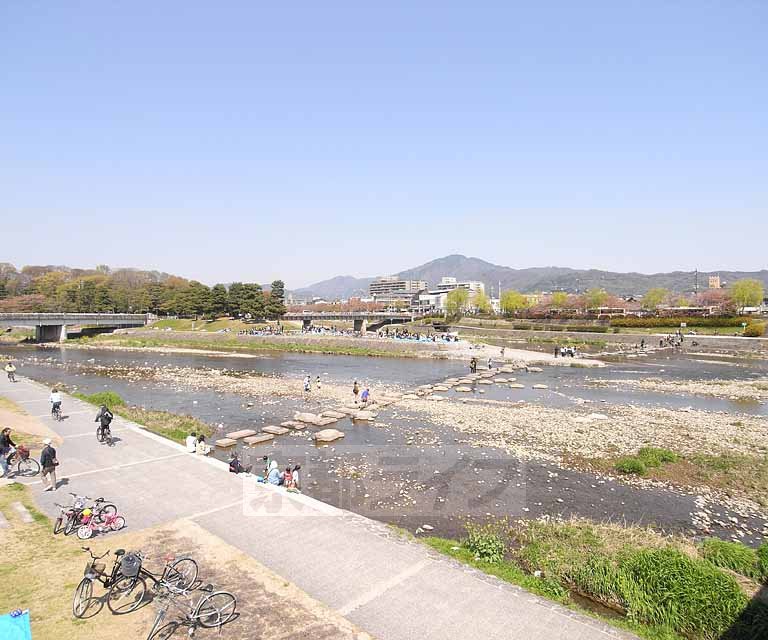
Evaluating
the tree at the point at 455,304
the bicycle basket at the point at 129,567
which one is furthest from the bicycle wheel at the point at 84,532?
the tree at the point at 455,304

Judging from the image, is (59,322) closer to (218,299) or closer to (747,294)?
(218,299)

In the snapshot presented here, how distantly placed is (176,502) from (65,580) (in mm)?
3830

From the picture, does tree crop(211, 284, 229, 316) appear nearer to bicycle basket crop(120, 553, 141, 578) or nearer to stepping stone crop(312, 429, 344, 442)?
stepping stone crop(312, 429, 344, 442)

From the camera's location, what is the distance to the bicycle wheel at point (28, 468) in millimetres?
15633

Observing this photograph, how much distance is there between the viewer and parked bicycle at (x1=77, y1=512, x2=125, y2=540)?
11205 millimetres

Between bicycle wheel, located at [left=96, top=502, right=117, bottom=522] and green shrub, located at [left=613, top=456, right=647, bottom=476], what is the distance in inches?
698

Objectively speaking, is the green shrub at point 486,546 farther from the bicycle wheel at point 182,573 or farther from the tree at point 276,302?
the tree at point 276,302

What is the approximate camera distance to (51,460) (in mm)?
13992

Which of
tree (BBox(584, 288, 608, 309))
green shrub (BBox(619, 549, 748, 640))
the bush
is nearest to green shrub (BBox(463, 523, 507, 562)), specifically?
green shrub (BBox(619, 549, 748, 640))

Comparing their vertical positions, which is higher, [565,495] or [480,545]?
[480,545]

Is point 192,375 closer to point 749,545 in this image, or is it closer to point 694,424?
point 694,424

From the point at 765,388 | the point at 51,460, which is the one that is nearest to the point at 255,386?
the point at 51,460

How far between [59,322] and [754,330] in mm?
111730

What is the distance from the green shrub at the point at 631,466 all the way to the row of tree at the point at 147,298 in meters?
88.7
